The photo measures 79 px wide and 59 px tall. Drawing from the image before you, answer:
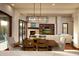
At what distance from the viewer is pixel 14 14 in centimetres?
337

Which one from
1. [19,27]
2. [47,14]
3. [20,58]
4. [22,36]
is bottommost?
[20,58]

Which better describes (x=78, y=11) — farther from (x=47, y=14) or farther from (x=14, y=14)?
(x=14, y=14)

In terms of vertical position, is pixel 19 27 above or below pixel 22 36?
above

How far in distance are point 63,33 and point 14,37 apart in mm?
1162

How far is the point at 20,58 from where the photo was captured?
189cm

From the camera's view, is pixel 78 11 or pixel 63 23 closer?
pixel 78 11

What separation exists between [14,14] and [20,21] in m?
0.21

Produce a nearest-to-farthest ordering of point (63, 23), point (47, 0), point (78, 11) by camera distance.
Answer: point (47, 0) → point (78, 11) → point (63, 23)

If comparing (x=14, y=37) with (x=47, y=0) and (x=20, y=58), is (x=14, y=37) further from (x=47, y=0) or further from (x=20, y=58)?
(x=47, y=0)

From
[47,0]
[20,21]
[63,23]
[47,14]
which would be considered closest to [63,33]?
[63,23]

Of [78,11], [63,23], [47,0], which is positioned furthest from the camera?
[63,23]

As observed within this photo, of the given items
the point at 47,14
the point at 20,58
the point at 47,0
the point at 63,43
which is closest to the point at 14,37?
the point at 47,14

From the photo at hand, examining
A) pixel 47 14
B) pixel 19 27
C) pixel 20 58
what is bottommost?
pixel 20 58

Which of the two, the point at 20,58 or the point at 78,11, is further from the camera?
the point at 78,11
